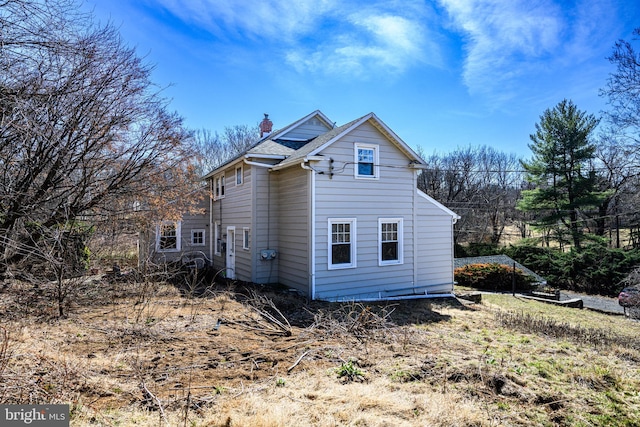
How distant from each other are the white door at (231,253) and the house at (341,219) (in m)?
0.15

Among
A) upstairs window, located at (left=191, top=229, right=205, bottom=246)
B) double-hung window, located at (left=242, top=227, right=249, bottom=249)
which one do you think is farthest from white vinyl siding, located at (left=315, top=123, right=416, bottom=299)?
upstairs window, located at (left=191, top=229, right=205, bottom=246)

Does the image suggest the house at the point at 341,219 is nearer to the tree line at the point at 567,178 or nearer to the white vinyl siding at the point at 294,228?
the white vinyl siding at the point at 294,228

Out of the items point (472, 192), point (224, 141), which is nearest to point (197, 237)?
point (224, 141)

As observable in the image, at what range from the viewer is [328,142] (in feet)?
34.8

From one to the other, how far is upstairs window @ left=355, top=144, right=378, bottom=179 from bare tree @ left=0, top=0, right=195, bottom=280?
6102mm

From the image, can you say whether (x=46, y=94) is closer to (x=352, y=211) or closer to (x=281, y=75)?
(x=352, y=211)

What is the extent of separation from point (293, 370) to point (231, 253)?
10.3m

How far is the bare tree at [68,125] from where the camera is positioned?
571cm

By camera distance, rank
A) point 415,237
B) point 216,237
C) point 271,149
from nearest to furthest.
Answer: point 415,237
point 271,149
point 216,237

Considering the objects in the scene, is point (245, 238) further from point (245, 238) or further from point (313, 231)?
point (313, 231)

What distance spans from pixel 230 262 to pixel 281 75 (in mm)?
8191

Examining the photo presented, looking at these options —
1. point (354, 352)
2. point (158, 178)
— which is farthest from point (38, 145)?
point (354, 352)

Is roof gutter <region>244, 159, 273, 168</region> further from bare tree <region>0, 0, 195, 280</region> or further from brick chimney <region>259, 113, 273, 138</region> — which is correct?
brick chimney <region>259, 113, 273, 138</region>

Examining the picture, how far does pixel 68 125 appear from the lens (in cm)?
754
